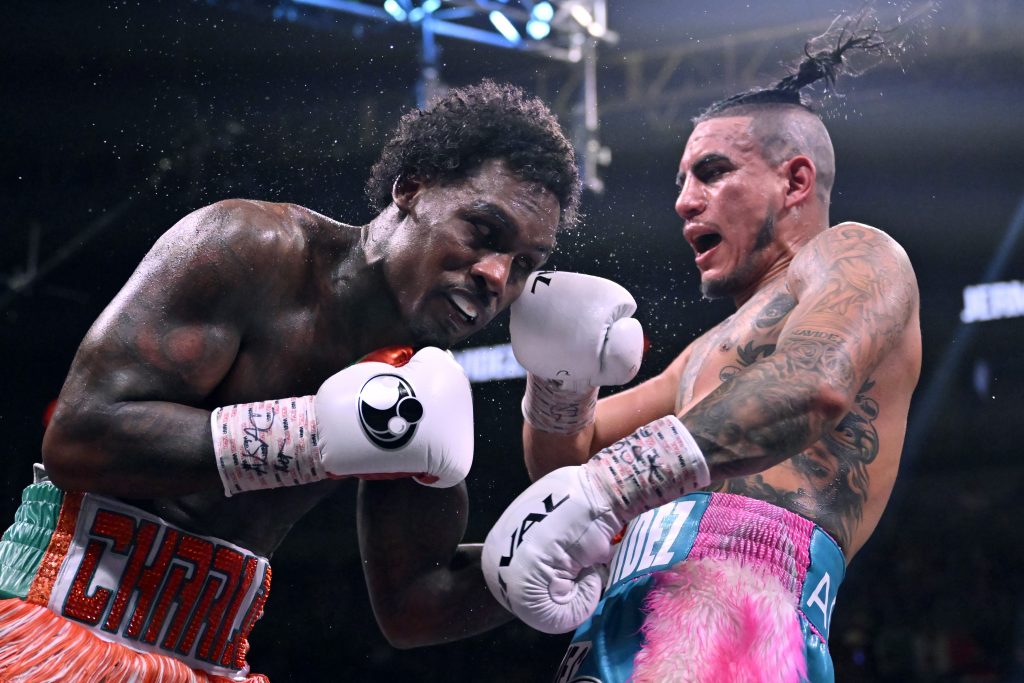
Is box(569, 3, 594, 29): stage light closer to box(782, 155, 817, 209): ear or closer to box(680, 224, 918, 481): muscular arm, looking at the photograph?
box(782, 155, 817, 209): ear

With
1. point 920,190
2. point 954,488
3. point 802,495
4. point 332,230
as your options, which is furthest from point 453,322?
point 954,488

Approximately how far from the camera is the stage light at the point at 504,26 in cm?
408

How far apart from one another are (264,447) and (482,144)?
753 mm

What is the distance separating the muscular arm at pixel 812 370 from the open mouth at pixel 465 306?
0.47 metres

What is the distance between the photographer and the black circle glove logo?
58.9 inches

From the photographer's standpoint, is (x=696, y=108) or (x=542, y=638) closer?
(x=696, y=108)

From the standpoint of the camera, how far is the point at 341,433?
1488 millimetres

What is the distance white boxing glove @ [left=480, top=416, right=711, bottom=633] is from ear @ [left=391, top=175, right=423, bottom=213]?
66 cm

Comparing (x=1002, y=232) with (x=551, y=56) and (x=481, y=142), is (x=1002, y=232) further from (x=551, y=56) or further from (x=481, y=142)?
(x=481, y=142)

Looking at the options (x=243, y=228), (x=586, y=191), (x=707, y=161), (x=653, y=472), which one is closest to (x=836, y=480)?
(x=653, y=472)

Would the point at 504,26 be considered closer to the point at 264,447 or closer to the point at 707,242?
the point at 707,242

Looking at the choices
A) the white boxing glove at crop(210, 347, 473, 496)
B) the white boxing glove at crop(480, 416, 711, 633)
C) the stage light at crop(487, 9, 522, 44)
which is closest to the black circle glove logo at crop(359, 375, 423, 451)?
the white boxing glove at crop(210, 347, 473, 496)

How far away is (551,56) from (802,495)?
2938 mm

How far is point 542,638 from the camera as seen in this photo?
5.23m
